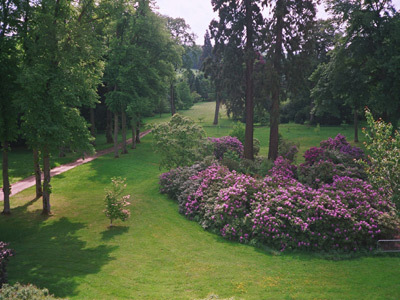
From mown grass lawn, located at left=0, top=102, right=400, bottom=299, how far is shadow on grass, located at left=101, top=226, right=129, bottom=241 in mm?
40

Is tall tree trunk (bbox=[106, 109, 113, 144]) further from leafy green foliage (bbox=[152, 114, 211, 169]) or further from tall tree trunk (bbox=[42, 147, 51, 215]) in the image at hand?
tall tree trunk (bbox=[42, 147, 51, 215])

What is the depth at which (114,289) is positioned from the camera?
833 centimetres

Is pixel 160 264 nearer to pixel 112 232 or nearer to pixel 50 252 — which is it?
pixel 112 232

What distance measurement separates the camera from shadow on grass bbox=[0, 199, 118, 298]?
342 inches

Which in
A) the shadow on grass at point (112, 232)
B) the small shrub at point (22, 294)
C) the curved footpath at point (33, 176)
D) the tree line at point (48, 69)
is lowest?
the shadow on grass at point (112, 232)

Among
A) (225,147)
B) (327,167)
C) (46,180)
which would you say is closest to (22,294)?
(46,180)

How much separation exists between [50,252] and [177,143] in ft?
38.5

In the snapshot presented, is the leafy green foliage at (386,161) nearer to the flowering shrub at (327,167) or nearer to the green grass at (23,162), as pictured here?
the flowering shrub at (327,167)

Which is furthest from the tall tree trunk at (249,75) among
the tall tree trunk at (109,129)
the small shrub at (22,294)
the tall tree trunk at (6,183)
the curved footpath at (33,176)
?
the tall tree trunk at (109,129)

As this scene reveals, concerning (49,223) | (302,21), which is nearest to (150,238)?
(49,223)

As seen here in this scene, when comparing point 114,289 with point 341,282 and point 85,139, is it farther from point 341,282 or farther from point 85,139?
point 85,139

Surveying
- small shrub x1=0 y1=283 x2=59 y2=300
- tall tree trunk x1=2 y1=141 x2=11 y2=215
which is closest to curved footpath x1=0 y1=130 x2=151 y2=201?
tall tree trunk x1=2 y1=141 x2=11 y2=215

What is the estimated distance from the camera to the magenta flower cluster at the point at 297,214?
11.0m

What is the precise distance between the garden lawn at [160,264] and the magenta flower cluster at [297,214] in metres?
0.67
